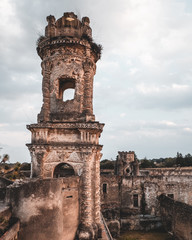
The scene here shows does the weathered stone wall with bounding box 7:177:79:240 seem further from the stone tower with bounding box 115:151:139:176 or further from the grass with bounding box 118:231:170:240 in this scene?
the stone tower with bounding box 115:151:139:176

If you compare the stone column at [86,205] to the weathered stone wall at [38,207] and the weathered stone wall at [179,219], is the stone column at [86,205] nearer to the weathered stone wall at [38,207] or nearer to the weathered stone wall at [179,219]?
the weathered stone wall at [38,207]

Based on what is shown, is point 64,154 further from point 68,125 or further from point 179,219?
point 179,219

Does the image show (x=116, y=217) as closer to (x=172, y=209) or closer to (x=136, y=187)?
(x=136, y=187)

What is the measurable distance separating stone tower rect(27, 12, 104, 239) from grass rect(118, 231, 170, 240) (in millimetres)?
8430

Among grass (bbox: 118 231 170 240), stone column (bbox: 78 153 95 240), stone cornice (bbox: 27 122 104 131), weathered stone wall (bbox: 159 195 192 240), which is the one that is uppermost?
stone cornice (bbox: 27 122 104 131)

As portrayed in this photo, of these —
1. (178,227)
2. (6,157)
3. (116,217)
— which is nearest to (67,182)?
(6,157)

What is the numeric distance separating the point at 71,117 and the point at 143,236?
13832mm

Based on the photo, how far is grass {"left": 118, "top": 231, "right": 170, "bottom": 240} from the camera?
1914 centimetres

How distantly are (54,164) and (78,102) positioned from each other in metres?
3.95

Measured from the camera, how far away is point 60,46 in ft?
44.7

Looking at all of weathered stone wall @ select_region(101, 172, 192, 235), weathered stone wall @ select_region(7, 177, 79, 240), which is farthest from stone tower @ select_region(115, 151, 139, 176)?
weathered stone wall @ select_region(7, 177, 79, 240)

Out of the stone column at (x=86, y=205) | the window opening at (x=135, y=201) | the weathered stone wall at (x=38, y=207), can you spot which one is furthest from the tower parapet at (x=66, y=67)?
the window opening at (x=135, y=201)

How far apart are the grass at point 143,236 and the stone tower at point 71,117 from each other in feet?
27.7

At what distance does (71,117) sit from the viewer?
43.2 feet
